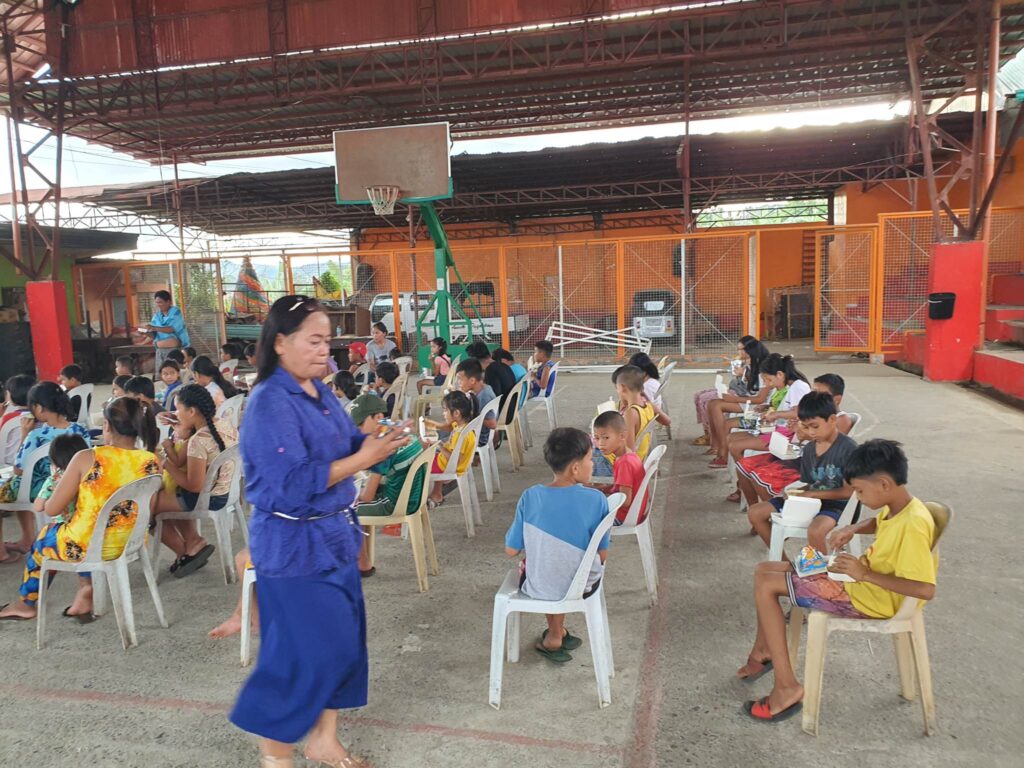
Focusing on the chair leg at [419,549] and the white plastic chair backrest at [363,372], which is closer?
the chair leg at [419,549]

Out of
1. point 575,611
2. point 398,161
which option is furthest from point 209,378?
point 398,161

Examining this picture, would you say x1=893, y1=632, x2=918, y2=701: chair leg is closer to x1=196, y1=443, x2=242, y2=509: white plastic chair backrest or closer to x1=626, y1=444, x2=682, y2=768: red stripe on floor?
x1=626, y1=444, x2=682, y2=768: red stripe on floor

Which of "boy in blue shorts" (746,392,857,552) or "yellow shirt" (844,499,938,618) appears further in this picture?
"boy in blue shorts" (746,392,857,552)

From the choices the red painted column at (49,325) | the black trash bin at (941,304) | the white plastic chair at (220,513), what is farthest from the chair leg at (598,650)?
the red painted column at (49,325)

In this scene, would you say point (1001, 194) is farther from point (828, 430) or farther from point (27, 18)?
point (27, 18)

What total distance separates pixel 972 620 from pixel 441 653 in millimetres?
2427

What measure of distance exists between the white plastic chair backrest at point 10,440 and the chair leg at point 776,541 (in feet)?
15.6

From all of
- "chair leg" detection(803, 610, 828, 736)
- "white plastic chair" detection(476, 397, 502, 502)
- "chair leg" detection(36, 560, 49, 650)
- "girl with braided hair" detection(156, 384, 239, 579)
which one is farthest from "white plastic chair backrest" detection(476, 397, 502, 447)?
"chair leg" detection(803, 610, 828, 736)

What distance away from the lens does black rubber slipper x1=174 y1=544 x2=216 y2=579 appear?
401cm

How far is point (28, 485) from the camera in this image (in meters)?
3.99

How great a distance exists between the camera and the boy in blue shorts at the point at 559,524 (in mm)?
2602

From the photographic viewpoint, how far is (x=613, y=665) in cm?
A: 288

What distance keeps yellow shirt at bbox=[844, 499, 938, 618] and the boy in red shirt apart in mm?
1128

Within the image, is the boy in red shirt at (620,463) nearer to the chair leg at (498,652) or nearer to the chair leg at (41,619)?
the chair leg at (498,652)
